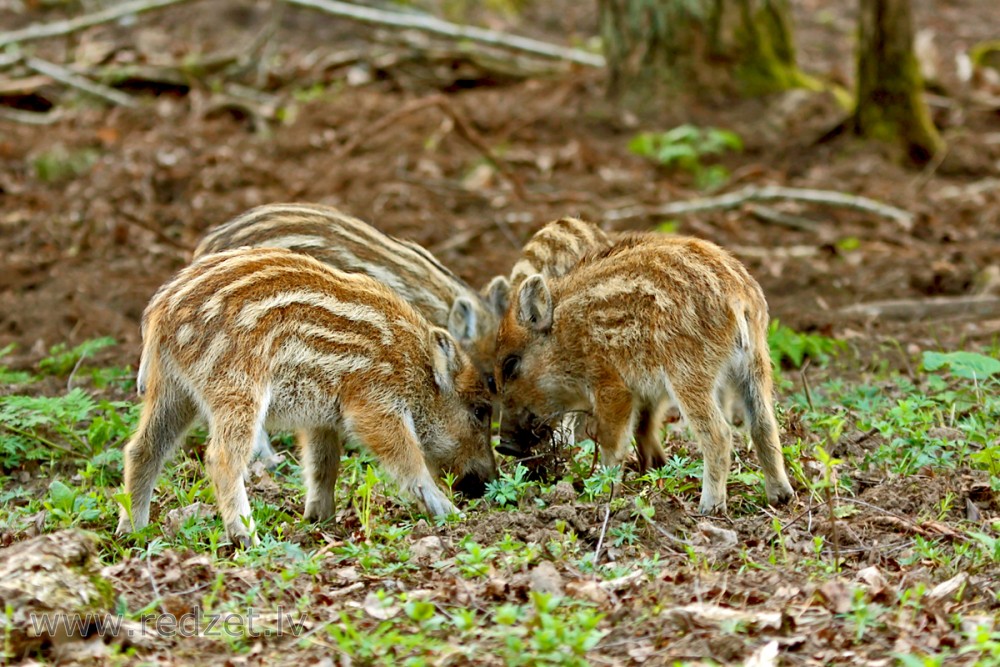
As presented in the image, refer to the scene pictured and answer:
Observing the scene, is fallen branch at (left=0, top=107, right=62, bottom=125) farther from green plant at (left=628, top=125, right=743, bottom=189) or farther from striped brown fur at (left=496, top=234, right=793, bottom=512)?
striped brown fur at (left=496, top=234, right=793, bottom=512)

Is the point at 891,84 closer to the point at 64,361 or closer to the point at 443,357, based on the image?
the point at 443,357

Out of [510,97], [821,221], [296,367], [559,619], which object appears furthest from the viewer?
[510,97]

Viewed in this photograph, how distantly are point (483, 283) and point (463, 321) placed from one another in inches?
73.5

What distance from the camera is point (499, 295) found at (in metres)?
7.35

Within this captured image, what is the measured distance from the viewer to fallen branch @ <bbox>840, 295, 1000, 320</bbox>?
8125mm

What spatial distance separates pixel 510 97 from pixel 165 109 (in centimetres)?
348

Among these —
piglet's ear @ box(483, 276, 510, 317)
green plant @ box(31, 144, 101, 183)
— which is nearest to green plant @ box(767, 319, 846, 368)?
piglet's ear @ box(483, 276, 510, 317)

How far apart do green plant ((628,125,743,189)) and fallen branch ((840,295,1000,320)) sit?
3.11m

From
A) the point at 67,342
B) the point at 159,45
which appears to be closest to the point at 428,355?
the point at 67,342

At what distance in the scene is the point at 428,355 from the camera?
18.8 feet

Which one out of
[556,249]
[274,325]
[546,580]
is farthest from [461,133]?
[546,580]

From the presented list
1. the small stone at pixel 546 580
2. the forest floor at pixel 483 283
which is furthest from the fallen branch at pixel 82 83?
the small stone at pixel 546 580

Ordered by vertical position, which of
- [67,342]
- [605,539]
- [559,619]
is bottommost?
[67,342]

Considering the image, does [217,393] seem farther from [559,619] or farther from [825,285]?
[825,285]
